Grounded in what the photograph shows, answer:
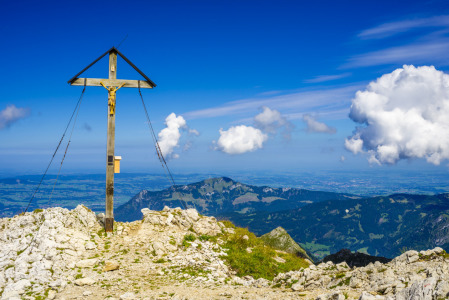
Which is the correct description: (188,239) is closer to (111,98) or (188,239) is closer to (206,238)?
(206,238)

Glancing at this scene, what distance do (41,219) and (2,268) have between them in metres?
4.34

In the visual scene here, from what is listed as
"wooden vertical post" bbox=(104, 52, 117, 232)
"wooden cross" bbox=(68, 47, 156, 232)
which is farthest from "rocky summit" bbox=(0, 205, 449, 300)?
"wooden cross" bbox=(68, 47, 156, 232)

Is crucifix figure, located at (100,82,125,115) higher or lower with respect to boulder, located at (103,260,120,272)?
higher

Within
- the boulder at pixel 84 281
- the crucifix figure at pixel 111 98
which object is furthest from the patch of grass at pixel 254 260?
the crucifix figure at pixel 111 98

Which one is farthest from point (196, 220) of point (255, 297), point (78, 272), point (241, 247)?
point (255, 297)

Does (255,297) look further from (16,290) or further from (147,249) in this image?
(16,290)

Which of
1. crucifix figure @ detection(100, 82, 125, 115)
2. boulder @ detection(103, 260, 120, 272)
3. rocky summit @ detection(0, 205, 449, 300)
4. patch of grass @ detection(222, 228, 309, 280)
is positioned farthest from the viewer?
crucifix figure @ detection(100, 82, 125, 115)

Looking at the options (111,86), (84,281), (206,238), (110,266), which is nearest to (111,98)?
(111,86)

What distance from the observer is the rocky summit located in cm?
1362

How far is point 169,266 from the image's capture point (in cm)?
1916

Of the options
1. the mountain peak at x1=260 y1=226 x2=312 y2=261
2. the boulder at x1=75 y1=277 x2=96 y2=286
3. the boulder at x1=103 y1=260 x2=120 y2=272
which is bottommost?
the mountain peak at x1=260 y1=226 x2=312 y2=261

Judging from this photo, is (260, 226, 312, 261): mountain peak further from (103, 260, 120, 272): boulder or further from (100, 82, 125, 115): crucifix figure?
(100, 82, 125, 115): crucifix figure

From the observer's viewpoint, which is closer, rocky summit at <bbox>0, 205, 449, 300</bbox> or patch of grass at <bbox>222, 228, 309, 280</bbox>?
rocky summit at <bbox>0, 205, 449, 300</bbox>

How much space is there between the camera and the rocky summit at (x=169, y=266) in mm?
13625
